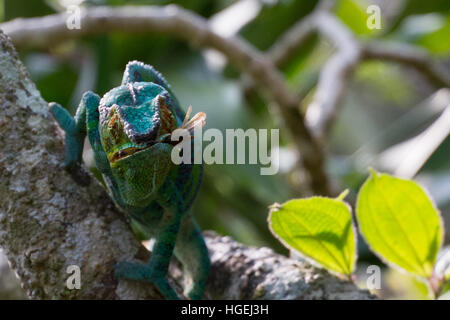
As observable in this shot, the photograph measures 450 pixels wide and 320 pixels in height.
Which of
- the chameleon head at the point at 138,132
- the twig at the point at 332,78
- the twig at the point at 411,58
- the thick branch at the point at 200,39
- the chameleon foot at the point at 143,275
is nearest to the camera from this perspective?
the chameleon head at the point at 138,132

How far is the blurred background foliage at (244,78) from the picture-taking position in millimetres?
1691

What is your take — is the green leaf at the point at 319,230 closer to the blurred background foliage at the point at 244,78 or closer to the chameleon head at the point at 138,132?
the chameleon head at the point at 138,132

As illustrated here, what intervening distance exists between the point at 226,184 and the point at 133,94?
1.31 m

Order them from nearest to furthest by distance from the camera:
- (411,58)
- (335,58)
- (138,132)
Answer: (138,132) < (335,58) < (411,58)

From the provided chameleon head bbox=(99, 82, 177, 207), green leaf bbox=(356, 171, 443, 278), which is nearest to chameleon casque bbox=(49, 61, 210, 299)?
chameleon head bbox=(99, 82, 177, 207)

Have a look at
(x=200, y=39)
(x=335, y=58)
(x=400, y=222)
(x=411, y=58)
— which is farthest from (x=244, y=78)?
(x=400, y=222)

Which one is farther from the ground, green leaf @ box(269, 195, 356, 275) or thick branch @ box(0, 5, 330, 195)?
thick branch @ box(0, 5, 330, 195)

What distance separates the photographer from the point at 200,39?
67.1 inches

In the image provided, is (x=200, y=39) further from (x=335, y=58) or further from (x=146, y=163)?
(x=146, y=163)

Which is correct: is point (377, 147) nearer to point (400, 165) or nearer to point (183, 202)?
point (400, 165)

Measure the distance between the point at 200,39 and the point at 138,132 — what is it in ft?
3.93

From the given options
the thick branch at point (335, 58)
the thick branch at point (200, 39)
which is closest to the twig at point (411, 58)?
the thick branch at point (335, 58)

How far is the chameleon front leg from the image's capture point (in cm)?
67

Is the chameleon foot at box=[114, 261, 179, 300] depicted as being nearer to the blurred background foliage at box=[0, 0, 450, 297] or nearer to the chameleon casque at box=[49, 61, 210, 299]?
the chameleon casque at box=[49, 61, 210, 299]
